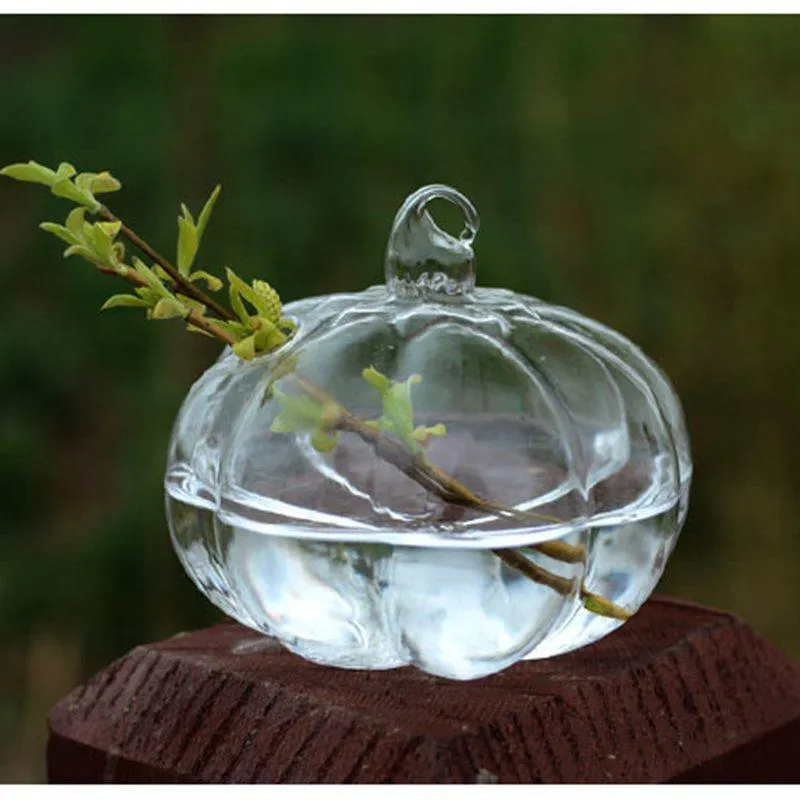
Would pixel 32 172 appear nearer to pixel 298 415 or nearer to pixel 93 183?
pixel 93 183

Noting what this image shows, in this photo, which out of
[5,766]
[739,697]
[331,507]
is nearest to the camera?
[331,507]

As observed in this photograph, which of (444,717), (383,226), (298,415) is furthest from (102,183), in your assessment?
(383,226)

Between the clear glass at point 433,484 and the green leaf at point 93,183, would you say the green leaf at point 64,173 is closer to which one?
the green leaf at point 93,183

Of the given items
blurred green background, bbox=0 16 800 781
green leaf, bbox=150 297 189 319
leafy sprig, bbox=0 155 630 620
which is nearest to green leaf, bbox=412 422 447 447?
leafy sprig, bbox=0 155 630 620

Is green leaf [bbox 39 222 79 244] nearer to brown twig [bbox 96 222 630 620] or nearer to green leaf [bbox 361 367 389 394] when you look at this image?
brown twig [bbox 96 222 630 620]

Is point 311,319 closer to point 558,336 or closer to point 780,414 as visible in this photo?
point 558,336

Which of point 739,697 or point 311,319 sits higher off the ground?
point 311,319

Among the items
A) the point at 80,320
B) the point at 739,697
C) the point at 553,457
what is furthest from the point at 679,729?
the point at 80,320

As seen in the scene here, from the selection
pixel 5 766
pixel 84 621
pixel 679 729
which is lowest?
pixel 5 766

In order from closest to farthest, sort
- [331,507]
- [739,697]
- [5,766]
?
[331,507] → [739,697] → [5,766]
